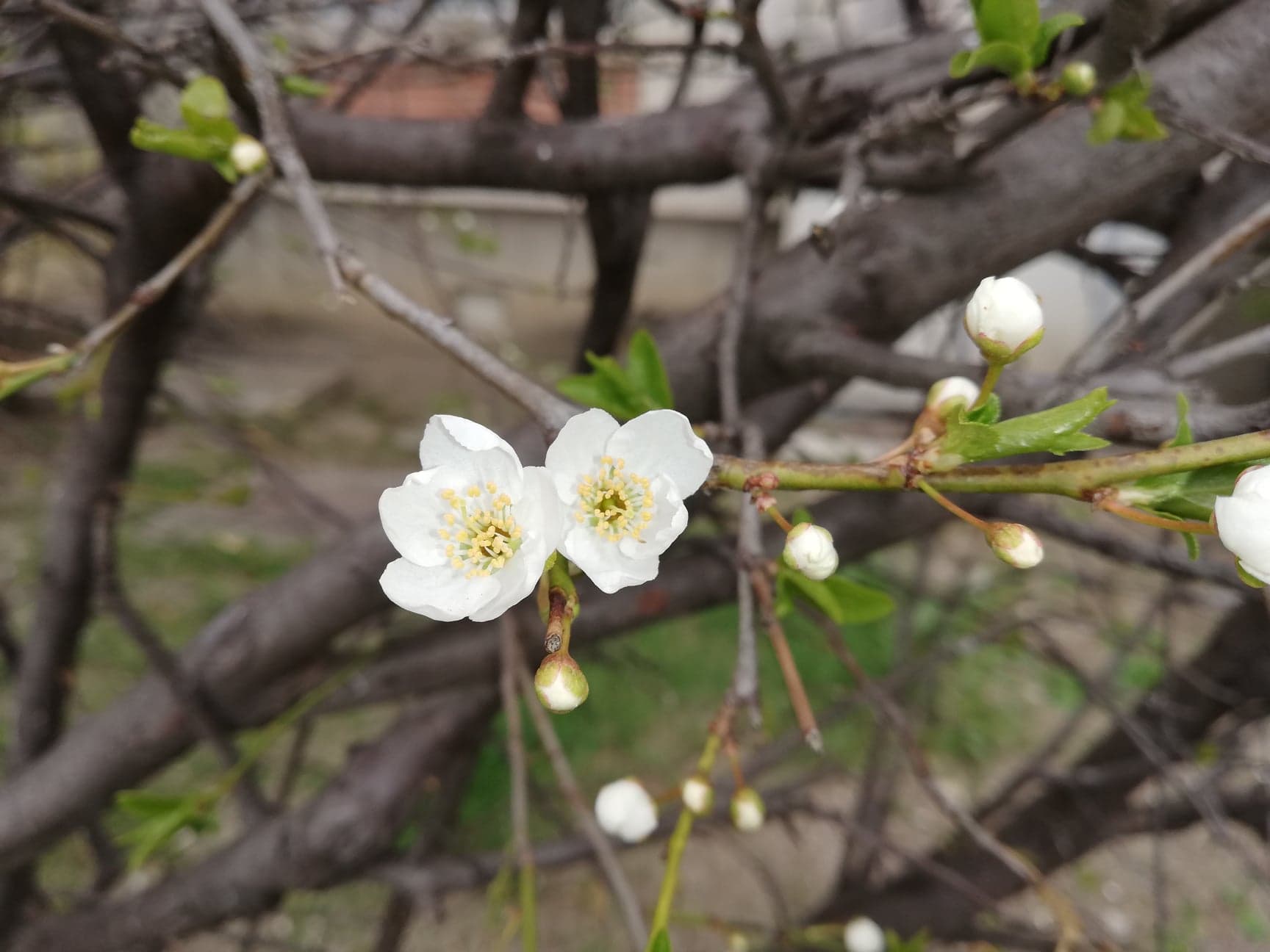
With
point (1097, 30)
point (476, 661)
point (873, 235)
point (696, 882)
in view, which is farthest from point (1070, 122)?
point (696, 882)

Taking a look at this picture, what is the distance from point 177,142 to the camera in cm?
62

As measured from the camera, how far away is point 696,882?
204cm

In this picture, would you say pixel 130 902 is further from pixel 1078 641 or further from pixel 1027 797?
pixel 1078 641

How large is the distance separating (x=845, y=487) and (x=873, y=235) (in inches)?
19.5

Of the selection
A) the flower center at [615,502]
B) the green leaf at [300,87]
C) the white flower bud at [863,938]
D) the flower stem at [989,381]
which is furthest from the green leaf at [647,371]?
the white flower bud at [863,938]

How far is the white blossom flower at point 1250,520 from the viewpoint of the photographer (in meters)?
0.36

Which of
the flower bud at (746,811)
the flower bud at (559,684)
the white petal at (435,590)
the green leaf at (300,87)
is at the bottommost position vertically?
the flower bud at (746,811)

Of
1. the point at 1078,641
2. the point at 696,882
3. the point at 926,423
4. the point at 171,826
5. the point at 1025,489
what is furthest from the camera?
the point at 1078,641

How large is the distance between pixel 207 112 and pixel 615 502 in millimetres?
462

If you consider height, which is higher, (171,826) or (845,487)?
(845,487)

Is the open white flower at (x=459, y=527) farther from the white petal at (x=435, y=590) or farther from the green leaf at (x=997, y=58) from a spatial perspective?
the green leaf at (x=997, y=58)

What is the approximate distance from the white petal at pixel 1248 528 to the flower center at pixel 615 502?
0.29 m

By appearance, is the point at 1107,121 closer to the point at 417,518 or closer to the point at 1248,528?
the point at 1248,528

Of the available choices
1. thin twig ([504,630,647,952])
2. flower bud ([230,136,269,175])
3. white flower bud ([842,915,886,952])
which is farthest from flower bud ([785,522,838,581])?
white flower bud ([842,915,886,952])
